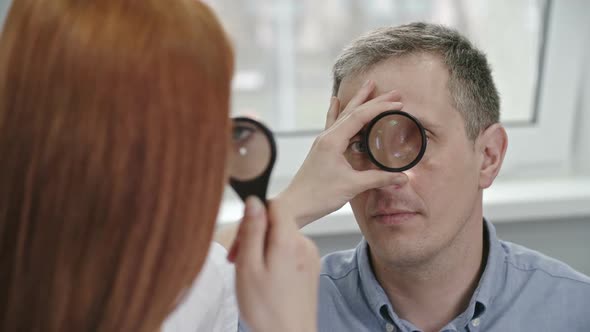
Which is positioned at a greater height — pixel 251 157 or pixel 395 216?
pixel 251 157

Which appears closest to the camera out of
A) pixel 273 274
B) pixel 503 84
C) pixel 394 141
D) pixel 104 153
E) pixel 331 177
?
pixel 104 153

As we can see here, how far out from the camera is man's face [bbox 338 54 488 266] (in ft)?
5.84

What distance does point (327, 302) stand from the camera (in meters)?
1.95

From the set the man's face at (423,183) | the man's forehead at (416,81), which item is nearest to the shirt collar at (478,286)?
the man's face at (423,183)

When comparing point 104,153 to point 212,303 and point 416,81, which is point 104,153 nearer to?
point 212,303

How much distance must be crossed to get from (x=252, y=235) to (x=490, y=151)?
108 cm

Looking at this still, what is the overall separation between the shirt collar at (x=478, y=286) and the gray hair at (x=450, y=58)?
37 cm

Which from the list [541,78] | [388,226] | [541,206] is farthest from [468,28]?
[388,226]

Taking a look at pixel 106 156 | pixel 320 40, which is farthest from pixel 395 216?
pixel 320 40

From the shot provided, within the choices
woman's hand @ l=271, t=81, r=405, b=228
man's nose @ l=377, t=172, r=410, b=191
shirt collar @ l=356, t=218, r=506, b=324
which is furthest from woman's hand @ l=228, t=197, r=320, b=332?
shirt collar @ l=356, t=218, r=506, b=324

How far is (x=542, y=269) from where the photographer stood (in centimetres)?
192

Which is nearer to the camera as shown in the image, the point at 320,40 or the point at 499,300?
the point at 499,300

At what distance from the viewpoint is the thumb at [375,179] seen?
1.65 meters

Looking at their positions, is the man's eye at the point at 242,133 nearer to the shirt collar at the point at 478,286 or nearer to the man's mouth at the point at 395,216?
the man's mouth at the point at 395,216
